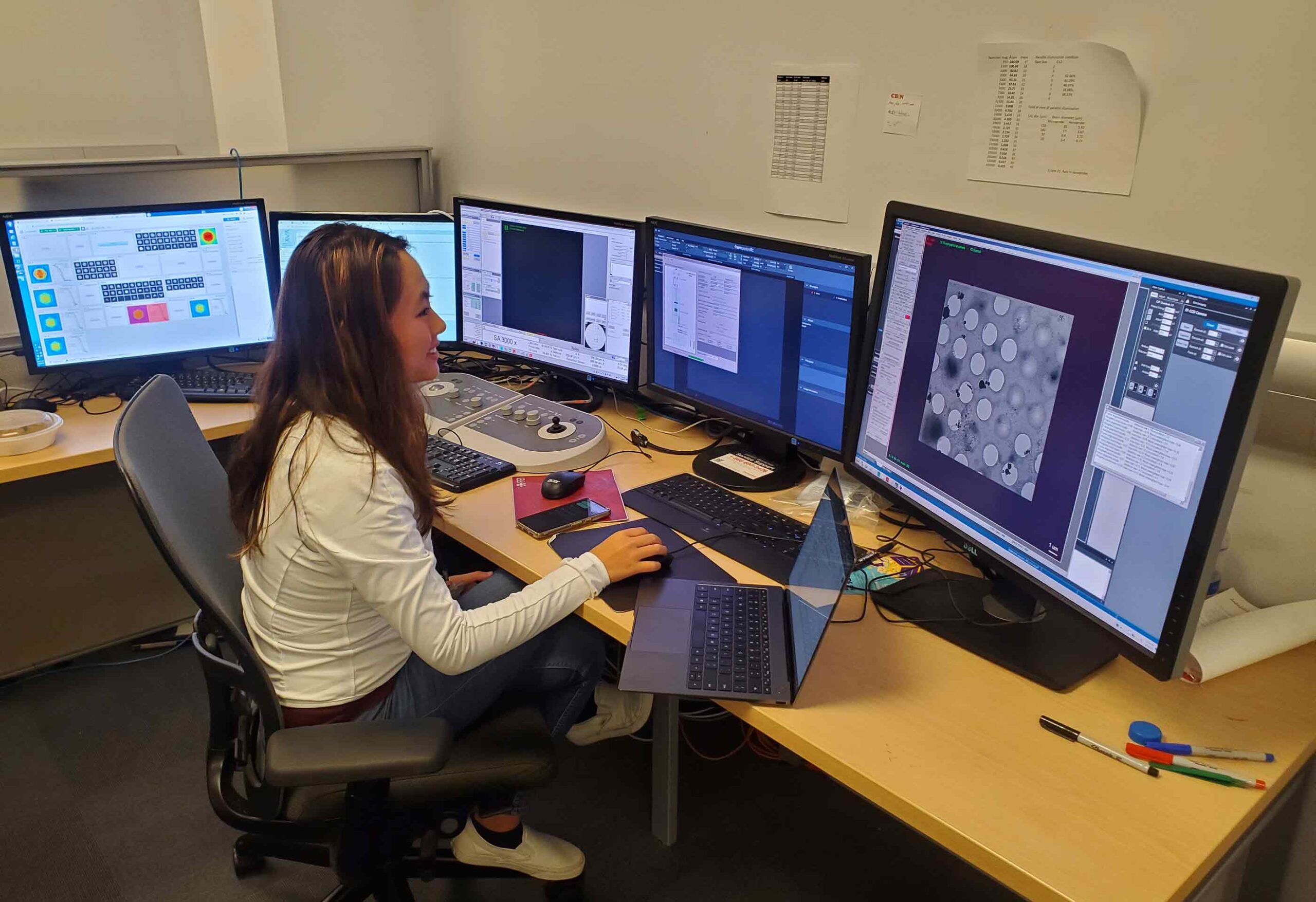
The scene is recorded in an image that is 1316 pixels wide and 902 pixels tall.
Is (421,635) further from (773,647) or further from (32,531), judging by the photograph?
(32,531)

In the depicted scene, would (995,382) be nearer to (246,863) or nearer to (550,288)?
(550,288)

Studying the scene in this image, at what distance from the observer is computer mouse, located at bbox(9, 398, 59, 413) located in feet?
6.69

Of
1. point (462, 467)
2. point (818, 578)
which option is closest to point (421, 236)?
point (462, 467)

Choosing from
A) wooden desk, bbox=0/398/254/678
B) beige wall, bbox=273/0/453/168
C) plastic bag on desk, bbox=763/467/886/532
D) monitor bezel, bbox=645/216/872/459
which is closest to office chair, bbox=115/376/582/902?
plastic bag on desk, bbox=763/467/886/532

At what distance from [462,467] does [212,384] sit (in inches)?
32.9

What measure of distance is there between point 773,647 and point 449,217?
151 centimetres

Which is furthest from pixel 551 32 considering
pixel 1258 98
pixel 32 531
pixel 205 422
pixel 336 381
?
pixel 32 531

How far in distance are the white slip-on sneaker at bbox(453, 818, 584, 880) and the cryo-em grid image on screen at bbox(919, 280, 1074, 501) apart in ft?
3.17

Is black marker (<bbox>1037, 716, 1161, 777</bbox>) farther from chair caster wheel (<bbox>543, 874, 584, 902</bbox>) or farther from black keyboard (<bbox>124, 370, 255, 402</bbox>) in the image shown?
black keyboard (<bbox>124, 370, 255, 402</bbox>)

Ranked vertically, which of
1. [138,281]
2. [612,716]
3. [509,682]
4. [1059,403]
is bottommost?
[612,716]

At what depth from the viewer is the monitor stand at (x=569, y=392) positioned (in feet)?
6.88

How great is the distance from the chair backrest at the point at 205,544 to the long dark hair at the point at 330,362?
77mm

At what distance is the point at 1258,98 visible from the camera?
Answer: 1198 mm

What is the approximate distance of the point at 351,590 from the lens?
1.27m
